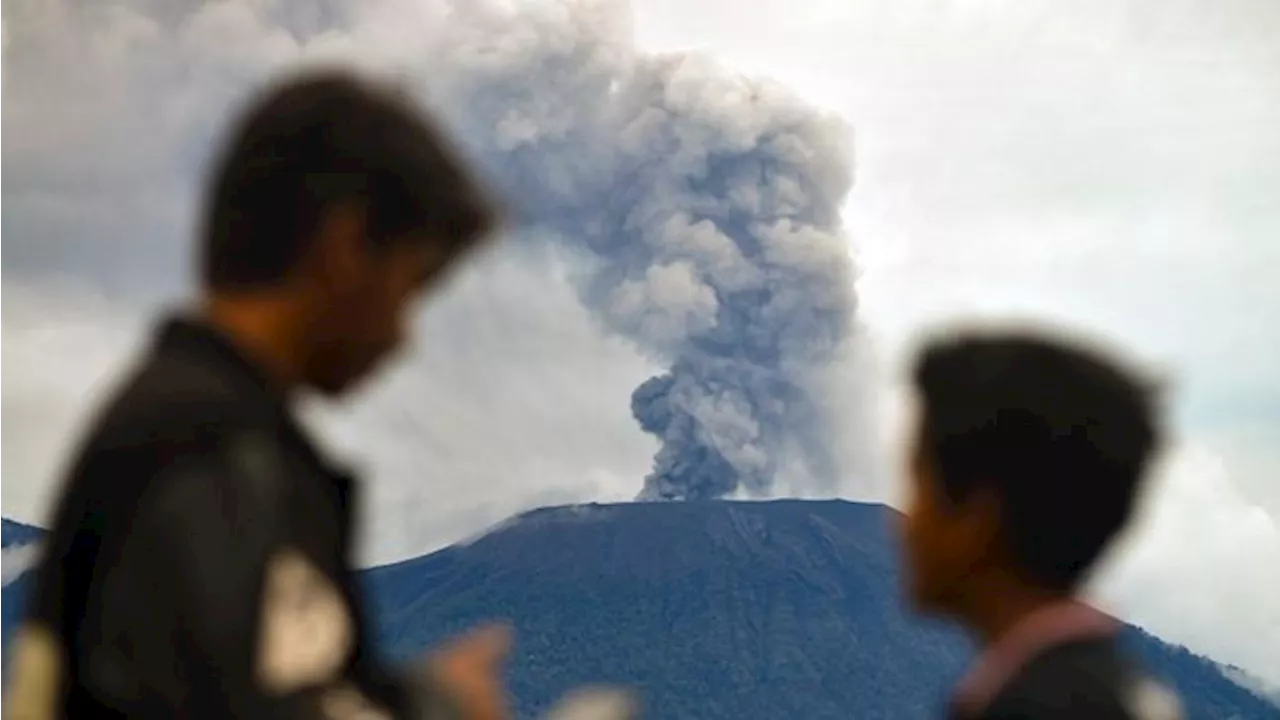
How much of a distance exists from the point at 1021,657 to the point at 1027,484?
75 mm

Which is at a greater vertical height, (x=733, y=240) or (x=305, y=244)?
(x=733, y=240)

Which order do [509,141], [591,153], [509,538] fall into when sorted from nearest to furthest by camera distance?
[509,141], [591,153], [509,538]

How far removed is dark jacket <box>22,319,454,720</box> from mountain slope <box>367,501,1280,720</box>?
11229mm

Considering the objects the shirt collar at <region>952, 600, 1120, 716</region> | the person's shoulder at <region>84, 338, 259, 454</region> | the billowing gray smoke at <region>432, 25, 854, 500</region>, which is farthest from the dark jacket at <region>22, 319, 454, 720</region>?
the billowing gray smoke at <region>432, 25, 854, 500</region>

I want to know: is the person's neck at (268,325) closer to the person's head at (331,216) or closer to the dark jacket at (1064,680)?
the person's head at (331,216)

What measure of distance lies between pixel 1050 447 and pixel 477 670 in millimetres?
245

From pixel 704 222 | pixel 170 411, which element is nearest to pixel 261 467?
pixel 170 411

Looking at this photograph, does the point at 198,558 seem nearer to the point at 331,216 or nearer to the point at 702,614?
the point at 331,216

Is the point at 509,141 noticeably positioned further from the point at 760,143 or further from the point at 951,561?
the point at 951,561

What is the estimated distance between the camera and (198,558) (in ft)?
1.53

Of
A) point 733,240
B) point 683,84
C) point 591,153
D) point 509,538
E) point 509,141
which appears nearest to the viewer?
point 683,84

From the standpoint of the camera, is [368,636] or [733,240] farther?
[733,240]

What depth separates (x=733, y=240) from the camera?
12867 mm

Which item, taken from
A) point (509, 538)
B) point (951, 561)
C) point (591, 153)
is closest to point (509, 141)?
point (591, 153)
